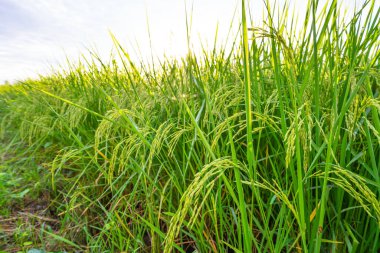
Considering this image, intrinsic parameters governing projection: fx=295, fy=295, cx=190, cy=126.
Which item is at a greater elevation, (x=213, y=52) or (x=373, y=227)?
(x=213, y=52)

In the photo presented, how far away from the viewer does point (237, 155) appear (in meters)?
1.20

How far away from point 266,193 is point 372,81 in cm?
60

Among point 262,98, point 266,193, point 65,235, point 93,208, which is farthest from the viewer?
point 93,208

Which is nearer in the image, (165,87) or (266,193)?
(266,193)

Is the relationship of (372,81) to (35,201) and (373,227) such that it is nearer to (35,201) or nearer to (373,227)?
(373,227)

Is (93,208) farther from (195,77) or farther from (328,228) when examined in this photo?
(328,228)

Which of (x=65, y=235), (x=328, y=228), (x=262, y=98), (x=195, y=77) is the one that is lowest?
(x=65, y=235)

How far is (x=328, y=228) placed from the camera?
3.28 ft

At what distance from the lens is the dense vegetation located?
73cm

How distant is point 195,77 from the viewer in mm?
1479

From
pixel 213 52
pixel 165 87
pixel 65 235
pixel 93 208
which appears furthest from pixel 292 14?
pixel 65 235

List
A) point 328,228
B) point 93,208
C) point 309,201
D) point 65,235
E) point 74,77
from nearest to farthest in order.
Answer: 1. point 309,201
2. point 328,228
3. point 65,235
4. point 93,208
5. point 74,77

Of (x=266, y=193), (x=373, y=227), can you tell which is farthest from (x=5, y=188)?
(x=373, y=227)

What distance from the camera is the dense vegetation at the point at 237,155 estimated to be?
729 millimetres
